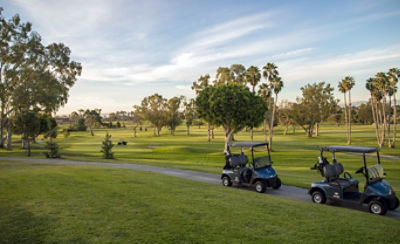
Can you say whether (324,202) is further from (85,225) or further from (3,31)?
(3,31)

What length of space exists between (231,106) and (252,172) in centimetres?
2314

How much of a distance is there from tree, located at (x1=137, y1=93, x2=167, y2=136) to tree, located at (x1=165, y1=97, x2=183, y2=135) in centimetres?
174

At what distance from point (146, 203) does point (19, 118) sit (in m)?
30.1

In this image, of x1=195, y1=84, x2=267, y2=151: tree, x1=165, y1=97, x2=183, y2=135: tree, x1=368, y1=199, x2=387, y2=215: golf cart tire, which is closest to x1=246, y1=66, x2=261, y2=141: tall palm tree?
x1=195, y1=84, x2=267, y2=151: tree

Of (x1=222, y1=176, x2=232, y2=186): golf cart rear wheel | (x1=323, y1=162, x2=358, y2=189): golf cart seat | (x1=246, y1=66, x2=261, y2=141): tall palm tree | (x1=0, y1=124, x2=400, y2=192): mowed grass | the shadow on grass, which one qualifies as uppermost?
(x1=246, y1=66, x2=261, y2=141): tall palm tree

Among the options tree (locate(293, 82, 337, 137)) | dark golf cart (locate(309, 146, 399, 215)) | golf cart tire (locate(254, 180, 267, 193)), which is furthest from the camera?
tree (locate(293, 82, 337, 137))

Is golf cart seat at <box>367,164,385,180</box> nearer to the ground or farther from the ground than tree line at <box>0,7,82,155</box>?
nearer to the ground

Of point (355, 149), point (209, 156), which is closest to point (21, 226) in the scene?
point (355, 149)

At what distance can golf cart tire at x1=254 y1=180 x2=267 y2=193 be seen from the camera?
41.5ft

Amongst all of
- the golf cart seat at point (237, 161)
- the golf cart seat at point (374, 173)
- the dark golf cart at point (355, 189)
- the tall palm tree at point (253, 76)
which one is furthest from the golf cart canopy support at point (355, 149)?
the tall palm tree at point (253, 76)

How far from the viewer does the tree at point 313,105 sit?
72.6 m

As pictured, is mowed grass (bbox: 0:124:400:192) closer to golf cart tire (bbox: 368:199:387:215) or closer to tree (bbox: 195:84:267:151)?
golf cart tire (bbox: 368:199:387:215)

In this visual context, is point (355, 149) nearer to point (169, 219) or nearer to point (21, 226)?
point (169, 219)

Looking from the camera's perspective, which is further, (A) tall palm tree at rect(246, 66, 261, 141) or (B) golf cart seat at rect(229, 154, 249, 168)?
(A) tall palm tree at rect(246, 66, 261, 141)
